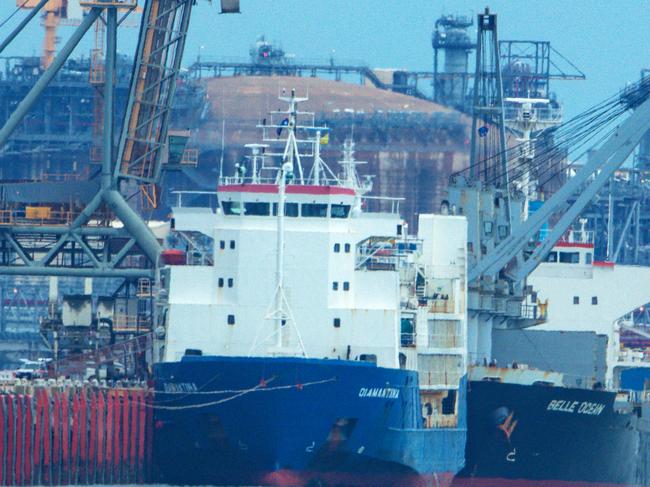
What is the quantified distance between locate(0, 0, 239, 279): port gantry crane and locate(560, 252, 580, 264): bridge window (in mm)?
14613

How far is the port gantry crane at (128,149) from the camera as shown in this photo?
81562 millimetres

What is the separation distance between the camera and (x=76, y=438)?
70750 millimetres

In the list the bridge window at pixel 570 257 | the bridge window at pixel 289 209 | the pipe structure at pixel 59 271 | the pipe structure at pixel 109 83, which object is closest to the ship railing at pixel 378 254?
the bridge window at pixel 289 209

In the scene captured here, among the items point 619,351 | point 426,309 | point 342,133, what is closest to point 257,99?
point 342,133

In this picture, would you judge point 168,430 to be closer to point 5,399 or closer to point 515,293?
point 5,399

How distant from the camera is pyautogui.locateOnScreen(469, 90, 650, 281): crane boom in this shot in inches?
3206

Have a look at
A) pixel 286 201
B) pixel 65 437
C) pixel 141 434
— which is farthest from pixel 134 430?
pixel 286 201

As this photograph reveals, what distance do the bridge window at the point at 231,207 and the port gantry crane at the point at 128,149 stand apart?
1089 cm

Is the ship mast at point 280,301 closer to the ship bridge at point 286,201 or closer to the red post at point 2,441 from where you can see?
the ship bridge at point 286,201

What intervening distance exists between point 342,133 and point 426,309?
7550cm

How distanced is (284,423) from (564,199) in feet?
60.6

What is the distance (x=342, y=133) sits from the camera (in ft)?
484

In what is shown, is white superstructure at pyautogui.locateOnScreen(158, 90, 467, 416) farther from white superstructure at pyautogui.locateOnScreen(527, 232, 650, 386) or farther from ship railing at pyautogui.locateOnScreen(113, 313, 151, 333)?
white superstructure at pyautogui.locateOnScreen(527, 232, 650, 386)

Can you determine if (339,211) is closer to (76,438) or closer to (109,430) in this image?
(109,430)
